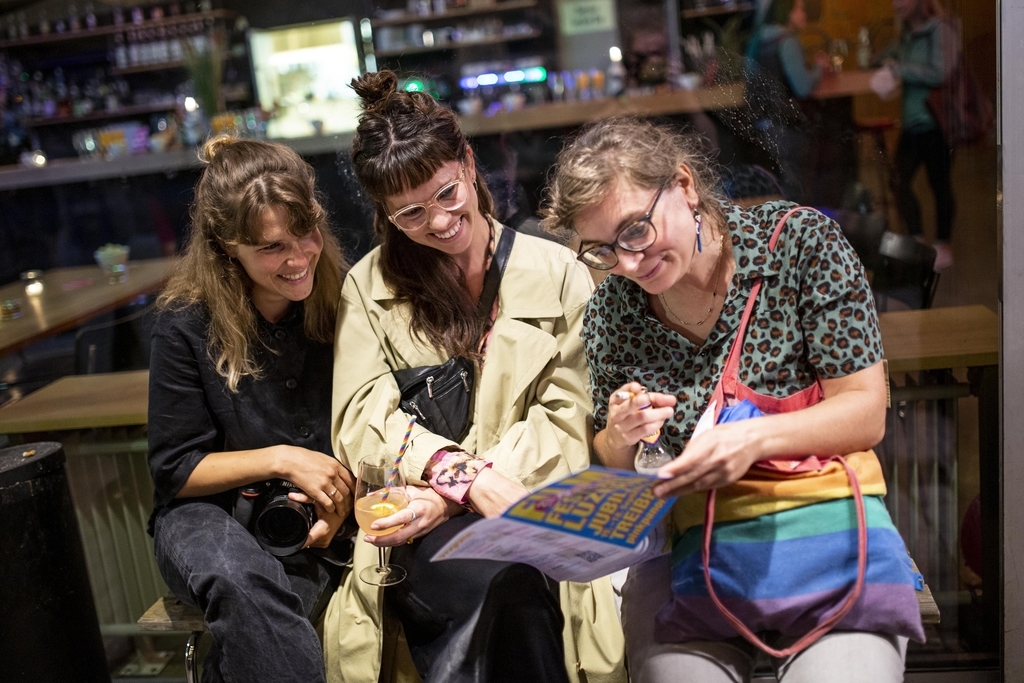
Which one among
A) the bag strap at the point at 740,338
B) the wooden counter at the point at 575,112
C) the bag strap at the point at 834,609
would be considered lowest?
the bag strap at the point at 834,609

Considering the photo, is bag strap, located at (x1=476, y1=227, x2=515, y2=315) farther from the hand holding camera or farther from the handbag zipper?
the hand holding camera

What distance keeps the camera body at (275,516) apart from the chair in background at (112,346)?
49.3 inches

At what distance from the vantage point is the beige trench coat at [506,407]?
1.71 m

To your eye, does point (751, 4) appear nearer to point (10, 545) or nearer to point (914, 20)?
point (914, 20)

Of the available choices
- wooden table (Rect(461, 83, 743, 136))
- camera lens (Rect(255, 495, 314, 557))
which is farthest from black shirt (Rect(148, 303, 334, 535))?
wooden table (Rect(461, 83, 743, 136))

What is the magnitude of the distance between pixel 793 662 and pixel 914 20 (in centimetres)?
186

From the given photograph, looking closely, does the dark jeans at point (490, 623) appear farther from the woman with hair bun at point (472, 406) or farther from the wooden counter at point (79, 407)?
the wooden counter at point (79, 407)

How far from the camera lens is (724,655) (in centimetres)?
140

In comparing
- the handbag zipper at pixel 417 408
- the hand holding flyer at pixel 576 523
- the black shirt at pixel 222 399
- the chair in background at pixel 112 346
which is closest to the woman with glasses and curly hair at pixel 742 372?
the hand holding flyer at pixel 576 523

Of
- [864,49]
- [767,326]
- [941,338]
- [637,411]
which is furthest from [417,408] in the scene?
[864,49]

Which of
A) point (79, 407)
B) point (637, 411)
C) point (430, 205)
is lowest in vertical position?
point (79, 407)

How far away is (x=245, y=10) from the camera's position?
5141 mm

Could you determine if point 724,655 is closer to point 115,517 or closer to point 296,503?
point 296,503

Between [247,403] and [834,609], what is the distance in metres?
1.23
